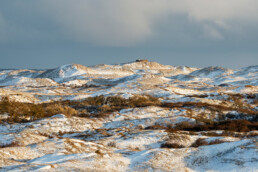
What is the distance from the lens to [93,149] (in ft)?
44.6

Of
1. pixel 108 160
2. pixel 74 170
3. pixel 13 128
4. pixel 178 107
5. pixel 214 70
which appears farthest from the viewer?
pixel 214 70

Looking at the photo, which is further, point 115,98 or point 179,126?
point 115,98

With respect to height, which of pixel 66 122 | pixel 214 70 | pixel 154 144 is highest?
pixel 214 70

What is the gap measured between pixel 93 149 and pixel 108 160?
301 centimetres

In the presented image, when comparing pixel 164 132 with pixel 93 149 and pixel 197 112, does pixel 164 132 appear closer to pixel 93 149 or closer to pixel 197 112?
pixel 93 149

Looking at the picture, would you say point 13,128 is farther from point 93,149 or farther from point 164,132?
point 164,132

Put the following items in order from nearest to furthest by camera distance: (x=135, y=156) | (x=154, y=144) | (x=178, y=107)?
(x=135, y=156), (x=154, y=144), (x=178, y=107)

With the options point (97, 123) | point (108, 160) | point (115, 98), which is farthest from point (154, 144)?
point (115, 98)

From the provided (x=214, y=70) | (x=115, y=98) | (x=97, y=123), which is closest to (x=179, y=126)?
(x=97, y=123)

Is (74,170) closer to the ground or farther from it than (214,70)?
closer to the ground

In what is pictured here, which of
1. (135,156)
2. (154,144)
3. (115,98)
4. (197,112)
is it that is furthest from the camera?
(115,98)

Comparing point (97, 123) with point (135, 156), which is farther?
point (97, 123)

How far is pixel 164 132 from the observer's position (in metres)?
18.0

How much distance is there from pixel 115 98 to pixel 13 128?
831 inches
